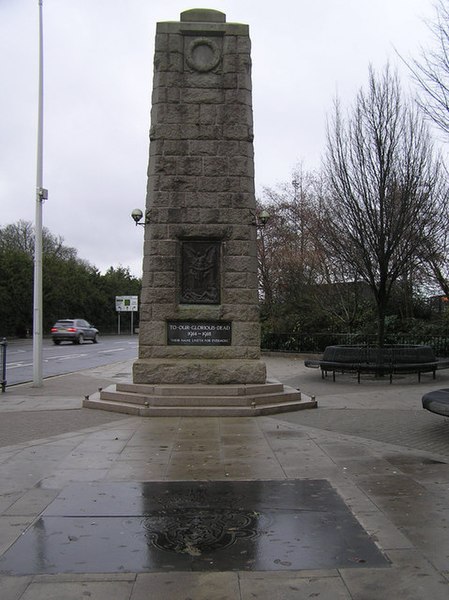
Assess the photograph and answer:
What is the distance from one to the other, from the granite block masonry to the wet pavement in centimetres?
214

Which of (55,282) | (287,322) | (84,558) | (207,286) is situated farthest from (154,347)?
(55,282)

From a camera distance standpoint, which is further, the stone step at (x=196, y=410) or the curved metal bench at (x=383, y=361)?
the curved metal bench at (x=383, y=361)

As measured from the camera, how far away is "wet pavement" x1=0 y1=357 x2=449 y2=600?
356cm

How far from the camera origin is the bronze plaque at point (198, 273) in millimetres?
11219

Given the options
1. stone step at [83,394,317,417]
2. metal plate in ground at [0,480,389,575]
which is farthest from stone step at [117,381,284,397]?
metal plate in ground at [0,480,389,575]

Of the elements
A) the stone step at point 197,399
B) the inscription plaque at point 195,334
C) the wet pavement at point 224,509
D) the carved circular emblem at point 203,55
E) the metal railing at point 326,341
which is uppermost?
the carved circular emblem at point 203,55

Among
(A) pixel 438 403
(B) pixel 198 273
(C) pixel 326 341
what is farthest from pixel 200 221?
(C) pixel 326 341

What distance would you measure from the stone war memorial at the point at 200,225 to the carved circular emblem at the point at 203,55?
0.8 inches

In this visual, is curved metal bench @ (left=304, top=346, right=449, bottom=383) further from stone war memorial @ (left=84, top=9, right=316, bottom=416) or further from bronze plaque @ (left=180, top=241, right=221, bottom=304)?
bronze plaque @ (left=180, top=241, right=221, bottom=304)

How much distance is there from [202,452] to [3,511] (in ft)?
8.95

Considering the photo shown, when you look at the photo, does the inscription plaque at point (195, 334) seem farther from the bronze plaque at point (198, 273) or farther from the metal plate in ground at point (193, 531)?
the metal plate in ground at point (193, 531)

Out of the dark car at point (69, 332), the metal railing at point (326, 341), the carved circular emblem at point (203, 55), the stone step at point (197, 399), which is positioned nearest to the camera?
the stone step at point (197, 399)

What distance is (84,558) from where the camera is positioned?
3885 mm

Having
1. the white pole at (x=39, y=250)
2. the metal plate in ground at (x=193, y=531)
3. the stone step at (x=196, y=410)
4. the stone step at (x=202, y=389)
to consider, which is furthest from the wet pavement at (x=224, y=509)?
the white pole at (x=39, y=250)
